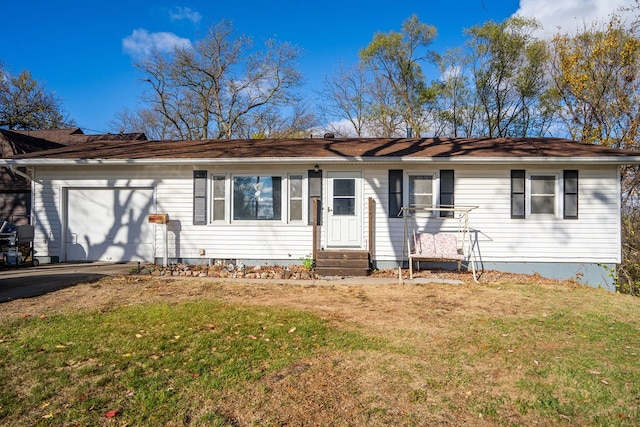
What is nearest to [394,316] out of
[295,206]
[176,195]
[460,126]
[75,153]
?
[295,206]

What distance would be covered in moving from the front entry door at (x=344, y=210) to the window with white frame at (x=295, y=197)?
70cm

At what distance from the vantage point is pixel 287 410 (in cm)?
265

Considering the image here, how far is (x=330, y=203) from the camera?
9.12m

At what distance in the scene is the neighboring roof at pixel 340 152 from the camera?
8573 mm

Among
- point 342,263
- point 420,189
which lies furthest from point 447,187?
point 342,263

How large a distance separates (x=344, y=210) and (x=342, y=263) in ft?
4.57

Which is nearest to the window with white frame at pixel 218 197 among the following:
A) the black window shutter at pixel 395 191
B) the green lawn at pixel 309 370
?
the black window shutter at pixel 395 191

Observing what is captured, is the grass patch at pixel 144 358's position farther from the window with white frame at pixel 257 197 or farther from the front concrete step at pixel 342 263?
the window with white frame at pixel 257 197

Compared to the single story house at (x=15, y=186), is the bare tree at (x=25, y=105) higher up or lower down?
higher up

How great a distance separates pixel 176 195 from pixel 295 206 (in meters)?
2.99

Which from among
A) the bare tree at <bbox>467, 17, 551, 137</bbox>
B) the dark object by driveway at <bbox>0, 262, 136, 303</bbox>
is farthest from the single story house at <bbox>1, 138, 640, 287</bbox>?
the bare tree at <bbox>467, 17, 551, 137</bbox>

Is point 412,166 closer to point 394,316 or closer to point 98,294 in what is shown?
point 394,316

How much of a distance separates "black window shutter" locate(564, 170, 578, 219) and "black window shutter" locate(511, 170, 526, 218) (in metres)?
0.91

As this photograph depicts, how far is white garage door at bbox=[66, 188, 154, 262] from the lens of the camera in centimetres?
952
